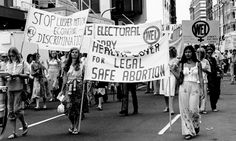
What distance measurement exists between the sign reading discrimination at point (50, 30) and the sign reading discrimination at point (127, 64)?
52.7 inches

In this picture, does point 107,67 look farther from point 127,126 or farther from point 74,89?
point 127,126

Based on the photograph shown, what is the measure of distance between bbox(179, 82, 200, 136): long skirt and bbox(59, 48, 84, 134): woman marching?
2.18 meters

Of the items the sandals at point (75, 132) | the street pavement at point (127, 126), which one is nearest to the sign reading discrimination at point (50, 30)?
the street pavement at point (127, 126)

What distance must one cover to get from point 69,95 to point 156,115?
3.53 meters

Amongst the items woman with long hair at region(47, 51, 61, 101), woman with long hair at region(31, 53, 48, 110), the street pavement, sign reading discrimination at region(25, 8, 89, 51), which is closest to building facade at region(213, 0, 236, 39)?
woman with long hair at region(47, 51, 61, 101)

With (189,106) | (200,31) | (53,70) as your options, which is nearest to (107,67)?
(189,106)

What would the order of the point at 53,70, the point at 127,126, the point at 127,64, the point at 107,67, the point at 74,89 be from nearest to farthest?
the point at 74,89
the point at 107,67
the point at 127,64
the point at 127,126
the point at 53,70


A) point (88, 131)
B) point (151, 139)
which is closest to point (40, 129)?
point (88, 131)

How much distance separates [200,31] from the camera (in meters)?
20.3

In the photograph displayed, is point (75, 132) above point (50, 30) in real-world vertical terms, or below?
below

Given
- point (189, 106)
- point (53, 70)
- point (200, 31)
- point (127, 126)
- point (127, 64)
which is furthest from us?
point (200, 31)

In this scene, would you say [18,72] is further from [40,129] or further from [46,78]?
[46,78]

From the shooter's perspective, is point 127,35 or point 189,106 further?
point 127,35

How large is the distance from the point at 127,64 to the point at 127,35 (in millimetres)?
829
